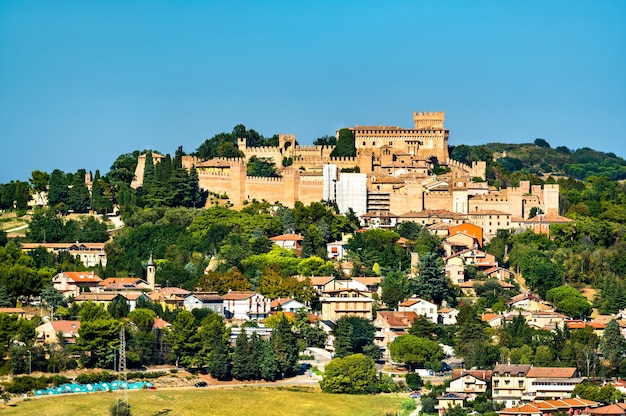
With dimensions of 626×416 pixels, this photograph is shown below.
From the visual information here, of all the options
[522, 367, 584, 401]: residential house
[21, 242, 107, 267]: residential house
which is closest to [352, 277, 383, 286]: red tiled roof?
[21, 242, 107, 267]: residential house

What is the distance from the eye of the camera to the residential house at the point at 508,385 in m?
48.5

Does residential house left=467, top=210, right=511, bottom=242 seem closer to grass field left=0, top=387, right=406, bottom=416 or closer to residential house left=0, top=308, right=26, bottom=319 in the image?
grass field left=0, top=387, right=406, bottom=416

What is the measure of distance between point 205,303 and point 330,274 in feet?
21.3

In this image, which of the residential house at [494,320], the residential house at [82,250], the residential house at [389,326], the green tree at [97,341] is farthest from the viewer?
the residential house at [82,250]

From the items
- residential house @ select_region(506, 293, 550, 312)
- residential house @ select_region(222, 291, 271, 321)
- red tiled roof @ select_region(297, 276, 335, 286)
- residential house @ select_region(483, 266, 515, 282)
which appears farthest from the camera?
residential house @ select_region(483, 266, 515, 282)

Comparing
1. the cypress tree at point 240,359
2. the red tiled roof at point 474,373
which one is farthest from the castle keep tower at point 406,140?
the red tiled roof at point 474,373

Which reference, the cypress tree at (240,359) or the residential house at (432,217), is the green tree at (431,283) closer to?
the residential house at (432,217)

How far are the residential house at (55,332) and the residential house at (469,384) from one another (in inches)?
507

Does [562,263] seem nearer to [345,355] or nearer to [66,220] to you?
[345,355]

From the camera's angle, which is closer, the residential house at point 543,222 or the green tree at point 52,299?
the green tree at point 52,299

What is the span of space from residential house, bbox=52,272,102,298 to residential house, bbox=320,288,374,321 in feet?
30.0

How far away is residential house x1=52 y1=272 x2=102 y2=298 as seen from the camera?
58.8m

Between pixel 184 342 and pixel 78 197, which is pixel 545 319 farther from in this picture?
pixel 78 197

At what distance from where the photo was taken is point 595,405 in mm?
46438
